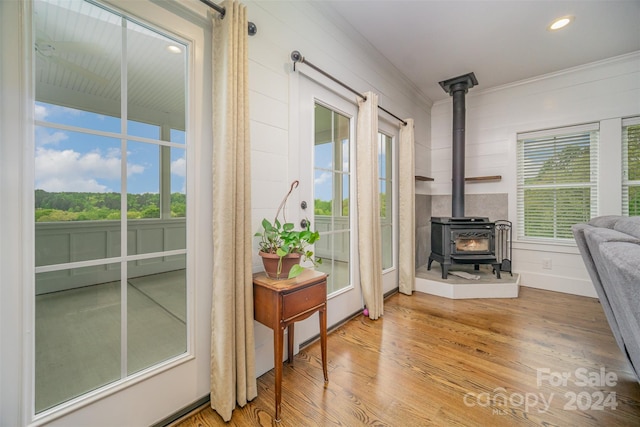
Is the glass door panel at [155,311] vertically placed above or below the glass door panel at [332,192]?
below

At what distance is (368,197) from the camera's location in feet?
8.05

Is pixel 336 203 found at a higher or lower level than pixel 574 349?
higher

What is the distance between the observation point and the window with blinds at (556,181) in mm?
3191

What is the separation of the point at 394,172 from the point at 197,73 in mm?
2382

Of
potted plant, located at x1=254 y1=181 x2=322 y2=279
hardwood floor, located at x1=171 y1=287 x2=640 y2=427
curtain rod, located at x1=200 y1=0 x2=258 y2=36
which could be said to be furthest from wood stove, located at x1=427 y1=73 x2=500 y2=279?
curtain rod, located at x1=200 y1=0 x2=258 y2=36

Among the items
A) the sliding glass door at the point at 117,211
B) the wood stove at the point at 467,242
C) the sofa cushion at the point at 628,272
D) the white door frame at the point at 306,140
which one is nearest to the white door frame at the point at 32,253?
the sliding glass door at the point at 117,211

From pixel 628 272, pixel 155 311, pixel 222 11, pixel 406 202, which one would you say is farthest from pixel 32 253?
pixel 406 202

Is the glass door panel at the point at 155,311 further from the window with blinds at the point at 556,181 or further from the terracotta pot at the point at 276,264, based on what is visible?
the window with blinds at the point at 556,181

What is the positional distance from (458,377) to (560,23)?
3.06 metres

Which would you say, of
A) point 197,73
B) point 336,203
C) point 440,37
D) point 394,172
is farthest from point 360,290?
point 440,37

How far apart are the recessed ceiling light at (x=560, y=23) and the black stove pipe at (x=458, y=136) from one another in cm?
93

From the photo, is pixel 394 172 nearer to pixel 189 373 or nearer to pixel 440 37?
pixel 440 37

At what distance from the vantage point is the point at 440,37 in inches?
101

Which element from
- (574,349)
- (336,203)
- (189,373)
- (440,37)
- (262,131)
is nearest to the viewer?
(189,373)
